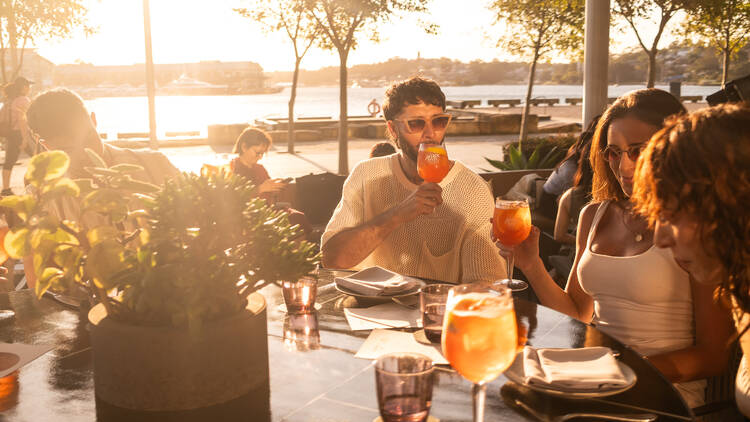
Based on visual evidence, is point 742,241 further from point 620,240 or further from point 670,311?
point 620,240

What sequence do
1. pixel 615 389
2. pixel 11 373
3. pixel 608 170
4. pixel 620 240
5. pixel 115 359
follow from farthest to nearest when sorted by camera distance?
pixel 608 170 → pixel 620 240 → pixel 11 373 → pixel 615 389 → pixel 115 359

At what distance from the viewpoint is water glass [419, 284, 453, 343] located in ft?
6.30

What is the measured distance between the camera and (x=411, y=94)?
326 centimetres

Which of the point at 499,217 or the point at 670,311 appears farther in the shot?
the point at 499,217

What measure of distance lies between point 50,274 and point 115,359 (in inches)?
9.2

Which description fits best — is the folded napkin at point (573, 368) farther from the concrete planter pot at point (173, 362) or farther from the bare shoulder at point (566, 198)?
the bare shoulder at point (566, 198)

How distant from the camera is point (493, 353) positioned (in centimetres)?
138

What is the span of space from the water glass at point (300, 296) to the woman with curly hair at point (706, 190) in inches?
45.1

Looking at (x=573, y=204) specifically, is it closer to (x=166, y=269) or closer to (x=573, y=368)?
(x=573, y=368)

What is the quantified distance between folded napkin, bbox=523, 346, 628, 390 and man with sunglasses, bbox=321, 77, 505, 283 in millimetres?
1325

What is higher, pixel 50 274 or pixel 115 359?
pixel 50 274

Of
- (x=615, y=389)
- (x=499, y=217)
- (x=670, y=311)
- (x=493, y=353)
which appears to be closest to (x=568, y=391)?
(x=615, y=389)

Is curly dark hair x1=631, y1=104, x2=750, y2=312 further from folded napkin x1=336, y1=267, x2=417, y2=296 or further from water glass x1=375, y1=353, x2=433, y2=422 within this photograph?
folded napkin x1=336, y1=267, x2=417, y2=296

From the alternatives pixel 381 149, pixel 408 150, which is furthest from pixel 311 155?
pixel 408 150
